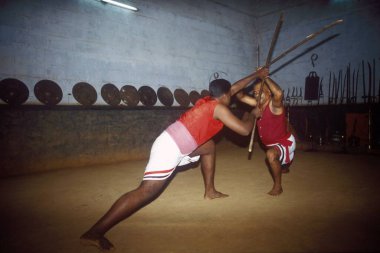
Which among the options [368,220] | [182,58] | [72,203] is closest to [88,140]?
[72,203]

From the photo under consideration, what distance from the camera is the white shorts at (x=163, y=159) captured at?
7.89 feet

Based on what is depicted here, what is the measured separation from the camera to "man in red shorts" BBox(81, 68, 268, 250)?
224cm

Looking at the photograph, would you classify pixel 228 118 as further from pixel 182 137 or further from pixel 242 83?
pixel 242 83

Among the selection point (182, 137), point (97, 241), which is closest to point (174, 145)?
point (182, 137)

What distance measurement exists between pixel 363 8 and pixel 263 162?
17.6ft

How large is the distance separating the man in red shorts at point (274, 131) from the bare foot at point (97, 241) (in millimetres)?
2156

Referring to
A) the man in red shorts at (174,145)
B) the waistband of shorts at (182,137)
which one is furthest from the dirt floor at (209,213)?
the waistband of shorts at (182,137)

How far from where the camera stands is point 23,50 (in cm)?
527

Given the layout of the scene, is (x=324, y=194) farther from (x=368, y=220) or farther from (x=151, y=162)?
(x=151, y=162)

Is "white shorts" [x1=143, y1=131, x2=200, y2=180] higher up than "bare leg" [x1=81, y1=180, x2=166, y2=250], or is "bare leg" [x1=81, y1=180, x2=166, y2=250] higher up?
"white shorts" [x1=143, y1=131, x2=200, y2=180]

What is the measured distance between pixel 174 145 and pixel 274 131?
5.83 ft

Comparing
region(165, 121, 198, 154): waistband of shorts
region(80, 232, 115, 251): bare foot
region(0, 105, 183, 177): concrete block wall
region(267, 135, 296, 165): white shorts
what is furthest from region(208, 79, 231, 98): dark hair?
region(0, 105, 183, 177): concrete block wall

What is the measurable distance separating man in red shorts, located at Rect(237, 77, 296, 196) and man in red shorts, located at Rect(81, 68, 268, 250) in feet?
2.26

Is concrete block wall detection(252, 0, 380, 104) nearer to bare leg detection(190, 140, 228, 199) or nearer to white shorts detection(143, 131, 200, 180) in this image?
bare leg detection(190, 140, 228, 199)
